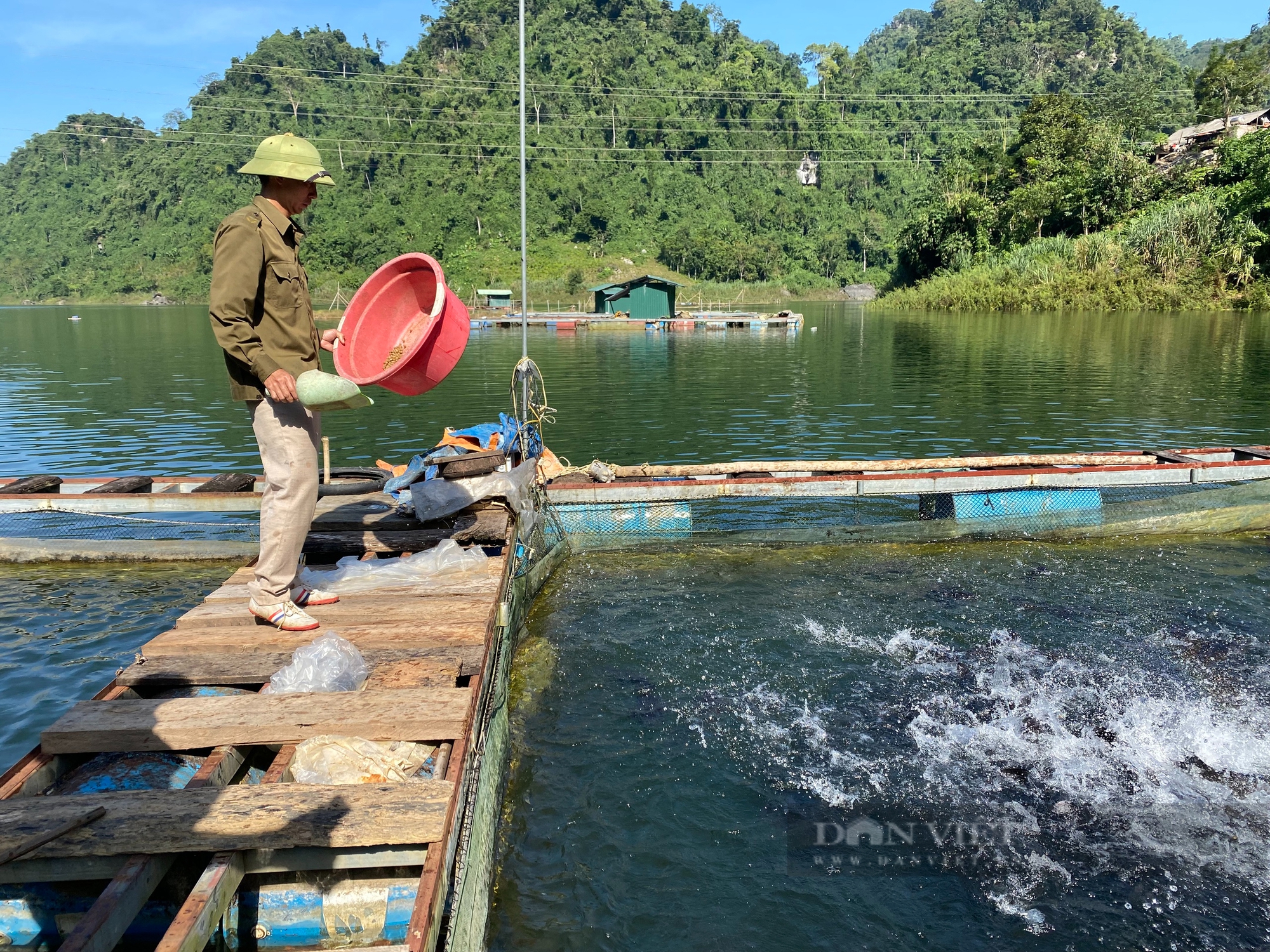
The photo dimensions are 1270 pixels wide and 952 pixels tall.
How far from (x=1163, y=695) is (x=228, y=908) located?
5762mm

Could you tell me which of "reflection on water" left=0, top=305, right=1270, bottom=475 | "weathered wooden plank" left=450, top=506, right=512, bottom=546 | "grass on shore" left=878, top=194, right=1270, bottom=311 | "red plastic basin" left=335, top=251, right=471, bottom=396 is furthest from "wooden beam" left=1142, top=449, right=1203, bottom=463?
"grass on shore" left=878, top=194, right=1270, bottom=311

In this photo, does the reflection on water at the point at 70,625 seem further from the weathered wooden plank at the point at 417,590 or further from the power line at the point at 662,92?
the power line at the point at 662,92

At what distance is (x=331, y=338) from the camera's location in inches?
224

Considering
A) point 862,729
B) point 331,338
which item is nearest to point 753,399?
point 862,729

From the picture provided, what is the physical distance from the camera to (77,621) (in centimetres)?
757

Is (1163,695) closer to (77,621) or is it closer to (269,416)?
(269,416)

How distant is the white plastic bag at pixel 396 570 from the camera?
18.7 feet

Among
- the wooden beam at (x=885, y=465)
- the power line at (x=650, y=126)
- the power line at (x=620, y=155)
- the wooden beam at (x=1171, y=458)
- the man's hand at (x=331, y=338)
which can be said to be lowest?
the wooden beam at (x=885, y=465)

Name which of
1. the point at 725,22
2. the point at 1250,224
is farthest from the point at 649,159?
the point at 1250,224

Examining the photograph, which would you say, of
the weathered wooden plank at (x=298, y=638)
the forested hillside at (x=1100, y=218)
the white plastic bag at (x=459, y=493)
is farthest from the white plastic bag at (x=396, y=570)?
the forested hillside at (x=1100, y=218)

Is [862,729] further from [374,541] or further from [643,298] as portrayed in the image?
[643,298]

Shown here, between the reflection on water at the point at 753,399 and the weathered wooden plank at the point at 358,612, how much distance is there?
966cm

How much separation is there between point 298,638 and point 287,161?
2.61 m

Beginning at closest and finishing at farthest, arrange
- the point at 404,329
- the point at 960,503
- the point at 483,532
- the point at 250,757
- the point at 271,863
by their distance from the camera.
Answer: the point at 271,863, the point at 250,757, the point at 404,329, the point at 483,532, the point at 960,503
